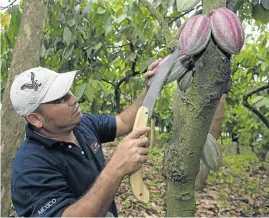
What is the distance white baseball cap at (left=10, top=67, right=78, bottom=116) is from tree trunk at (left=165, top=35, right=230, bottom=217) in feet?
2.28

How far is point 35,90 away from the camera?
1.47 m

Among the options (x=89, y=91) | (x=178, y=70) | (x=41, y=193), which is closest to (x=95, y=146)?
(x=41, y=193)

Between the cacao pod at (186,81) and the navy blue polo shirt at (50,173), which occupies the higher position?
the cacao pod at (186,81)

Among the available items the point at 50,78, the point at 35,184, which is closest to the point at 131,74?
the point at 50,78

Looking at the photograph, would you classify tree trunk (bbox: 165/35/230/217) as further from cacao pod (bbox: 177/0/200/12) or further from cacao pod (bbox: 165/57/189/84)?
cacao pod (bbox: 177/0/200/12)

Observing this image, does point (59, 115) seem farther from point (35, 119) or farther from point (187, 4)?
point (187, 4)

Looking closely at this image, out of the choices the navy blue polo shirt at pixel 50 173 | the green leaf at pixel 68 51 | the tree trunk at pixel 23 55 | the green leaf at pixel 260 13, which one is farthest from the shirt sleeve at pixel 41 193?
the green leaf at pixel 68 51

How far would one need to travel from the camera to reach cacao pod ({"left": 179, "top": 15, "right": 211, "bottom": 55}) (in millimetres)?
798

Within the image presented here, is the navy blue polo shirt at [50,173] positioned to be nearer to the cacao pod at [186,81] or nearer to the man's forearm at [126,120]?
the man's forearm at [126,120]

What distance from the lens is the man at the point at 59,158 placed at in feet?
3.65

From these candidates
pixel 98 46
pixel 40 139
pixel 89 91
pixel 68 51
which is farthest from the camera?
pixel 98 46

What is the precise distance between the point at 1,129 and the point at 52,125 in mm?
932

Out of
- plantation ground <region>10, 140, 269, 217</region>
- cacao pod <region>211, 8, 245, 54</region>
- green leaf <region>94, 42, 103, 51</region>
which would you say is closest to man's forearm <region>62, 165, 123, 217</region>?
cacao pod <region>211, 8, 245, 54</region>

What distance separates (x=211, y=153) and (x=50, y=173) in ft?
1.70
